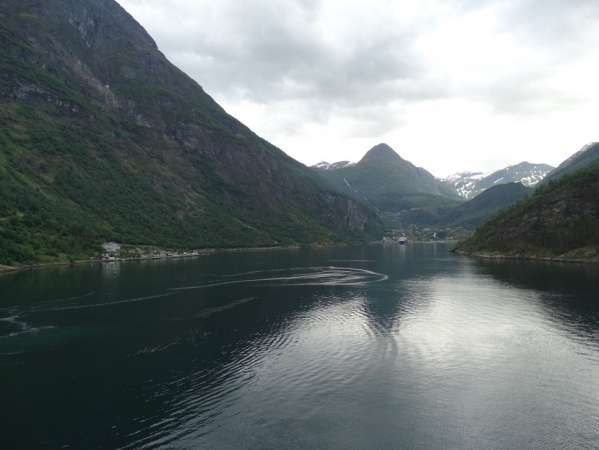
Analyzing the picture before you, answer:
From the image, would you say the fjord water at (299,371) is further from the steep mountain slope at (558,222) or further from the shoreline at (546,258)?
the steep mountain slope at (558,222)

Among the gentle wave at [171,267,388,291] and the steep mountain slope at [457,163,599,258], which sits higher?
the steep mountain slope at [457,163,599,258]

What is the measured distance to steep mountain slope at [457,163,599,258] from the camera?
157 metres

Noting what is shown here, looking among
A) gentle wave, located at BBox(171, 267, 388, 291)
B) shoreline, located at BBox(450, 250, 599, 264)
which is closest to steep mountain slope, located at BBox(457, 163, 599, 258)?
shoreline, located at BBox(450, 250, 599, 264)

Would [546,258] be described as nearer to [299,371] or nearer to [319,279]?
[319,279]

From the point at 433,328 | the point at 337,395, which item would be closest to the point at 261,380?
the point at 337,395

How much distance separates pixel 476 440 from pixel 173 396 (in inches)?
1035

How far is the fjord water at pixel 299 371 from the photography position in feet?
99.1

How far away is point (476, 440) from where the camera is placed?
1153 inches

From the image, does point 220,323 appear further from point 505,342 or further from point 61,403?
point 505,342

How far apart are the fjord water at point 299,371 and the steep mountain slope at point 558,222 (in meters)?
83.9

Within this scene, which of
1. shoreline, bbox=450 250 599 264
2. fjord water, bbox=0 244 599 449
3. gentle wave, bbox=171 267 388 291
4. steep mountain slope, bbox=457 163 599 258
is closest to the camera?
fjord water, bbox=0 244 599 449

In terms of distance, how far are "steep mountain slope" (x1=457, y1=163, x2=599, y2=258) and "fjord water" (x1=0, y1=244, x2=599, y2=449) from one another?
275ft

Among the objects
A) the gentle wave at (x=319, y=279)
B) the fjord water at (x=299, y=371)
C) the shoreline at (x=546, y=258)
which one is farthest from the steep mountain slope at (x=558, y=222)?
the gentle wave at (x=319, y=279)

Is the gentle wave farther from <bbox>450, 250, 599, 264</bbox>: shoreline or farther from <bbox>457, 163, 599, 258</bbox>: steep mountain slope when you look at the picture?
<bbox>457, 163, 599, 258</bbox>: steep mountain slope
